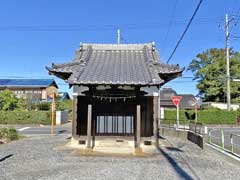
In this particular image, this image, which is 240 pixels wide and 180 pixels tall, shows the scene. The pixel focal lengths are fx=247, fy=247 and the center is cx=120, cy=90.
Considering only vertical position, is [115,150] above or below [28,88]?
below

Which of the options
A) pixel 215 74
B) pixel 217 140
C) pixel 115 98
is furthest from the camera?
pixel 215 74

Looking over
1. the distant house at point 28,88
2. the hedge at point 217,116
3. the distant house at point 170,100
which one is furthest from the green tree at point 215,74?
the distant house at point 28,88

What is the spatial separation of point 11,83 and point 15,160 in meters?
39.1

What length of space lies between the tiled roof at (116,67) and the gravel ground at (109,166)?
8.48ft

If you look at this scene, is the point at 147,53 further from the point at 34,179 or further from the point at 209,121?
the point at 209,121

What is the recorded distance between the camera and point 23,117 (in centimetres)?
2644

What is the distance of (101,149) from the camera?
9352 millimetres

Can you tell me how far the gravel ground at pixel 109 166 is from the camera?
5.84 metres

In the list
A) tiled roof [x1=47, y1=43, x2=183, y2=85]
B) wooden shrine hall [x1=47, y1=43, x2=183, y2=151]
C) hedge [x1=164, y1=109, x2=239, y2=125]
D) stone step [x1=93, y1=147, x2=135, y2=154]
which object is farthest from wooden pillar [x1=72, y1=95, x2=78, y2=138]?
hedge [x1=164, y1=109, x2=239, y2=125]

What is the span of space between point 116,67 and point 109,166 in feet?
15.7

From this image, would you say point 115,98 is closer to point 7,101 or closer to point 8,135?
point 8,135

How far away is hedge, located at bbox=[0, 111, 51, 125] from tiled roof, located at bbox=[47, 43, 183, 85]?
16.0 meters

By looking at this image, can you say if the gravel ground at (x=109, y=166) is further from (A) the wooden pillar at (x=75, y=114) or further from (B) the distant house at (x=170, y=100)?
(B) the distant house at (x=170, y=100)

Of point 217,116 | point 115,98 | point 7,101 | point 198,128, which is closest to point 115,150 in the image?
point 115,98
